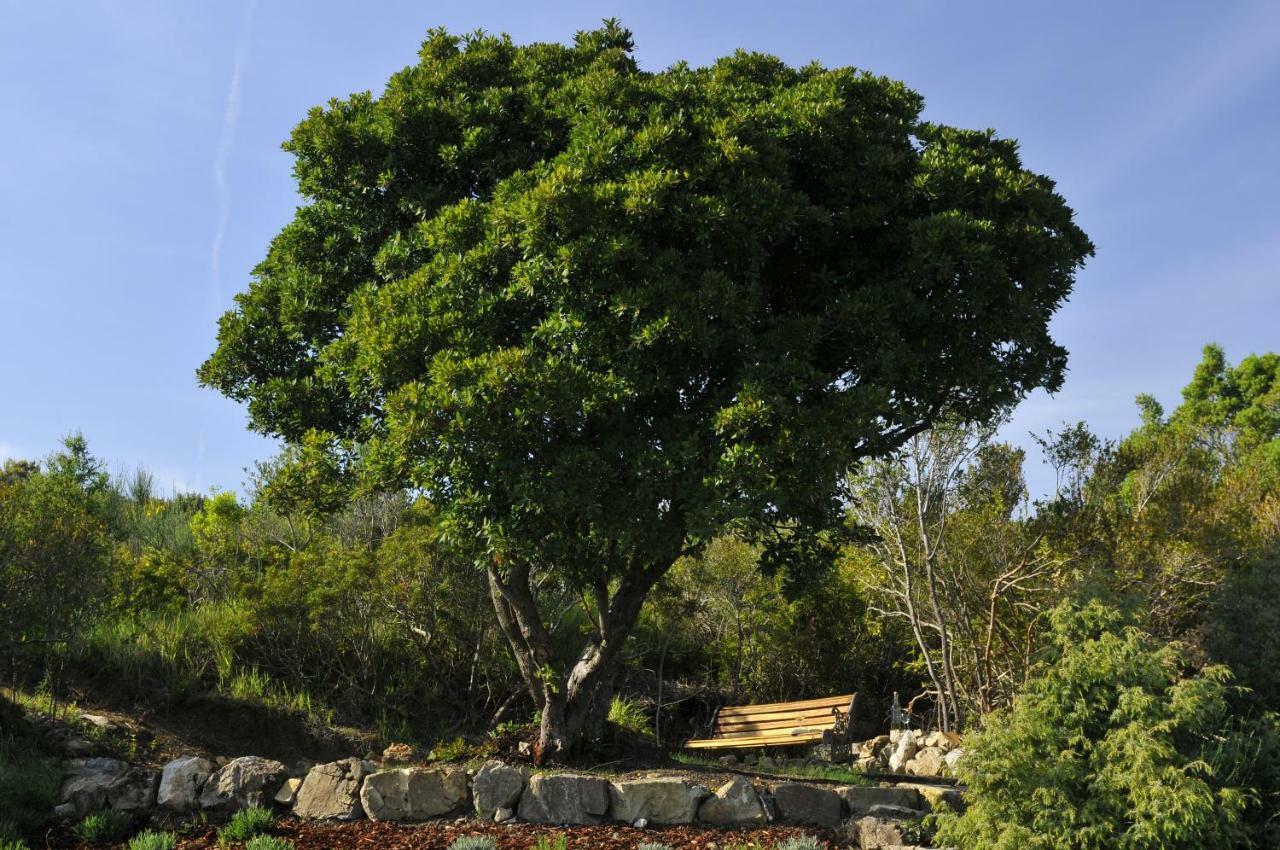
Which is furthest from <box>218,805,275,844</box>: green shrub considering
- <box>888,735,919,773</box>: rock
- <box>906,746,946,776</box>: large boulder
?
<box>888,735,919,773</box>: rock

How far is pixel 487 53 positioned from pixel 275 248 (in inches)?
110

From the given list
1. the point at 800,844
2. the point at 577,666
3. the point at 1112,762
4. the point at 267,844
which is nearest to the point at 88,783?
the point at 267,844

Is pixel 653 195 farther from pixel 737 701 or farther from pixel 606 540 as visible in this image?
pixel 737 701

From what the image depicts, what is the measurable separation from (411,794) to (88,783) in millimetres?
2608

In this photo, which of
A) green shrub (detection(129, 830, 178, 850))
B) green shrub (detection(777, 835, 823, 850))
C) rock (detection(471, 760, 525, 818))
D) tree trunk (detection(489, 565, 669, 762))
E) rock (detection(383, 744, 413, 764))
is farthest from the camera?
tree trunk (detection(489, 565, 669, 762))

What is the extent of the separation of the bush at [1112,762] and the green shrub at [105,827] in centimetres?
596

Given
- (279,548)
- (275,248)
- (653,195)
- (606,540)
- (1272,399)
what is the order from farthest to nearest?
1. (1272,399)
2. (279,548)
3. (275,248)
4. (606,540)
5. (653,195)

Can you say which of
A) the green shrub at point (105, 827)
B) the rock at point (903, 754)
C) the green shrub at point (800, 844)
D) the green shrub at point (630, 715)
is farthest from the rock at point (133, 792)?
the rock at point (903, 754)

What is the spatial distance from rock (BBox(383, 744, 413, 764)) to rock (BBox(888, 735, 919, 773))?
19.2ft

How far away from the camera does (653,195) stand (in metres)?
7.02

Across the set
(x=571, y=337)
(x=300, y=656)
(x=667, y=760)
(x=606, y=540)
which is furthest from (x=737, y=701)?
(x=571, y=337)

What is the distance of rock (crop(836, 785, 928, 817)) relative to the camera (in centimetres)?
793

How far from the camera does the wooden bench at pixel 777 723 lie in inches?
A: 445

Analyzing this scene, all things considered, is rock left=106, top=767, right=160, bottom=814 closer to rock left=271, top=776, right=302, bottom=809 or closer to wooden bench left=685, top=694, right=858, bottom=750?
rock left=271, top=776, right=302, bottom=809
